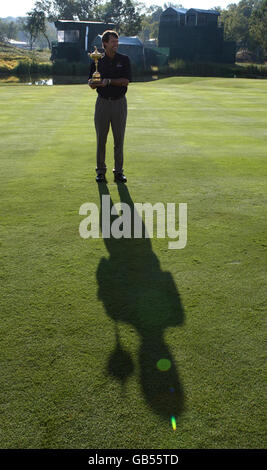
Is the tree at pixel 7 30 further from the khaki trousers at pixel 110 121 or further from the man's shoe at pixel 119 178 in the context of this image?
the man's shoe at pixel 119 178

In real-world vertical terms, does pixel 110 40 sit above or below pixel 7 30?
below

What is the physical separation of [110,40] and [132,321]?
4804 mm

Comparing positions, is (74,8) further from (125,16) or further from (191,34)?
(191,34)

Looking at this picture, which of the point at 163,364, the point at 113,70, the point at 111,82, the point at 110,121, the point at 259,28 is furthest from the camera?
the point at 259,28

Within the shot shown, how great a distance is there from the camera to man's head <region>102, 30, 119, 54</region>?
618 centimetres

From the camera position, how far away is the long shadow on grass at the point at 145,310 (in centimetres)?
252

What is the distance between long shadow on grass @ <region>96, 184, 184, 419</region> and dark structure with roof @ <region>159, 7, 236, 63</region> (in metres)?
71.2

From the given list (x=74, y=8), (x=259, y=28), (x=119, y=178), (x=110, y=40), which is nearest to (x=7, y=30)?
(x=74, y=8)

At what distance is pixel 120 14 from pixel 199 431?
125 metres

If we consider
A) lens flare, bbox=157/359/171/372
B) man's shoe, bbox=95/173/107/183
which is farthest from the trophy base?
lens flare, bbox=157/359/171/372

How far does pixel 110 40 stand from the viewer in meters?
6.26

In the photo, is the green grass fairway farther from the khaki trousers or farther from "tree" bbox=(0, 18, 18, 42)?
"tree" bbox=(0, 18, 18, 42)

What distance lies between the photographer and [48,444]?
2146 millimetres

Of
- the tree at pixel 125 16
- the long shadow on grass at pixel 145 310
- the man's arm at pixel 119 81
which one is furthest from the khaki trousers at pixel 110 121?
the tree at pixel 125 16
